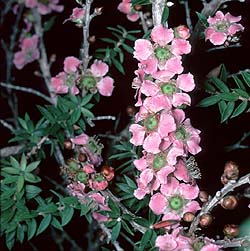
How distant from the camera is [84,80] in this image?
1491 mm

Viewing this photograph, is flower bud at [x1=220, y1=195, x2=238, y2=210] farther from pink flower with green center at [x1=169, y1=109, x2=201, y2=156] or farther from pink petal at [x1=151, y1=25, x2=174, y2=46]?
pink petal at [x1=151, y1=25, x2=174, y2=46]

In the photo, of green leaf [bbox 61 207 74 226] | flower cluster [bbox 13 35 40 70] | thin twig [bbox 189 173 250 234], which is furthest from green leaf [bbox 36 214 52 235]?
flower cluster [bbox 13 35 40 70]

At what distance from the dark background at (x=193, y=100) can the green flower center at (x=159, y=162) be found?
306mm

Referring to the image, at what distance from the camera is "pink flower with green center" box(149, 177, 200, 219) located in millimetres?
1088

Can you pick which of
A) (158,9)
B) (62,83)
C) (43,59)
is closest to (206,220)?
(158,9)

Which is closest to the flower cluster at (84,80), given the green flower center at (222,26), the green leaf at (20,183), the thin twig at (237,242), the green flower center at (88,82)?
the green flower center at (88,82)

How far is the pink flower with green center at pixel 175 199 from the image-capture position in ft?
3.57

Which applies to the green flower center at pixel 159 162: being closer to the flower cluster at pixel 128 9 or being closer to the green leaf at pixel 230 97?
the green leaf at pixel 230 97

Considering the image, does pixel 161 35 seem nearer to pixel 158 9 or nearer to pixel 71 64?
A: pixel 158 9

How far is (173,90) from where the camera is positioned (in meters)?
1.04

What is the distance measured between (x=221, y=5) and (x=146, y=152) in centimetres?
55

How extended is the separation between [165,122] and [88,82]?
0.52 metres

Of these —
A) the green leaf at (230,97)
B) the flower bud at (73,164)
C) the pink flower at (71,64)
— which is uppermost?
the green leaf at (230,97)

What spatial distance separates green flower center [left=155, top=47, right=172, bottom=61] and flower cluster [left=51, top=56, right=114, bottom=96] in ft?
1.43
